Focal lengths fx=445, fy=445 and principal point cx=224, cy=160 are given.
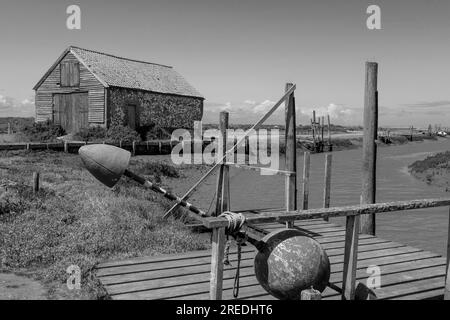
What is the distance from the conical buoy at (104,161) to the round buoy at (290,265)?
2292 mm

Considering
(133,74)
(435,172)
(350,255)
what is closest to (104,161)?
(350,255)

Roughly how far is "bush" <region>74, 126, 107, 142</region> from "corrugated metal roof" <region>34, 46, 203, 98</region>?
3.19 meters

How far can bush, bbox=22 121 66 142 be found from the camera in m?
30.2

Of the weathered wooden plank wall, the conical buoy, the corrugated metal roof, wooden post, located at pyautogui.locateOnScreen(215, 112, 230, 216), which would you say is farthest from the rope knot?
the corrugated metal roof

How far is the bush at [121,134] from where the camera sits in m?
28.9

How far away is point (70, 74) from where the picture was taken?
31.0 meters

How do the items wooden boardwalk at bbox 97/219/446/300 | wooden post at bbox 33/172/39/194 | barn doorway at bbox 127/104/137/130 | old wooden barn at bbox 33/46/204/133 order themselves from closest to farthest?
wooden boardwalk at bbox 97/219/446/300 → wooden post at bbox 33/172/39/194 → old wooden barn at bbox 33/46/204/133 → barn doorway at bbox 127/104/137/130

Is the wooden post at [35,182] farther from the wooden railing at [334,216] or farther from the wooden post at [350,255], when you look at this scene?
the wooden post at [350,255]

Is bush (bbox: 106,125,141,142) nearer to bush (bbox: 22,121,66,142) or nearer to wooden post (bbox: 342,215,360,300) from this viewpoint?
bush (bbox: 22,121,66,142)

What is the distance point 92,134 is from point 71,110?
3.68 meters

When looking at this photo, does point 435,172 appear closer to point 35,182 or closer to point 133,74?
point 133,74

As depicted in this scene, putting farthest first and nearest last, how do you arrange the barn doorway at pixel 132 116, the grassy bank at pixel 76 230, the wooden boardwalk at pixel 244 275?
the barn doorway at pixel 132 116
the grassy bank at pixel 76 230
the wooden boardwalk at pixel 244 275

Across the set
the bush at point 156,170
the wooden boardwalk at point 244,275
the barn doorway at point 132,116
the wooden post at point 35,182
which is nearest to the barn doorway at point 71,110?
the barn doorway at point 132,116

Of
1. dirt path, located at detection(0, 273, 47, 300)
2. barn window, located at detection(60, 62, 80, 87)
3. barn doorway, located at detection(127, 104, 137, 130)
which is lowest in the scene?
dirt path, located at detection(0, 273, 47, 300)
